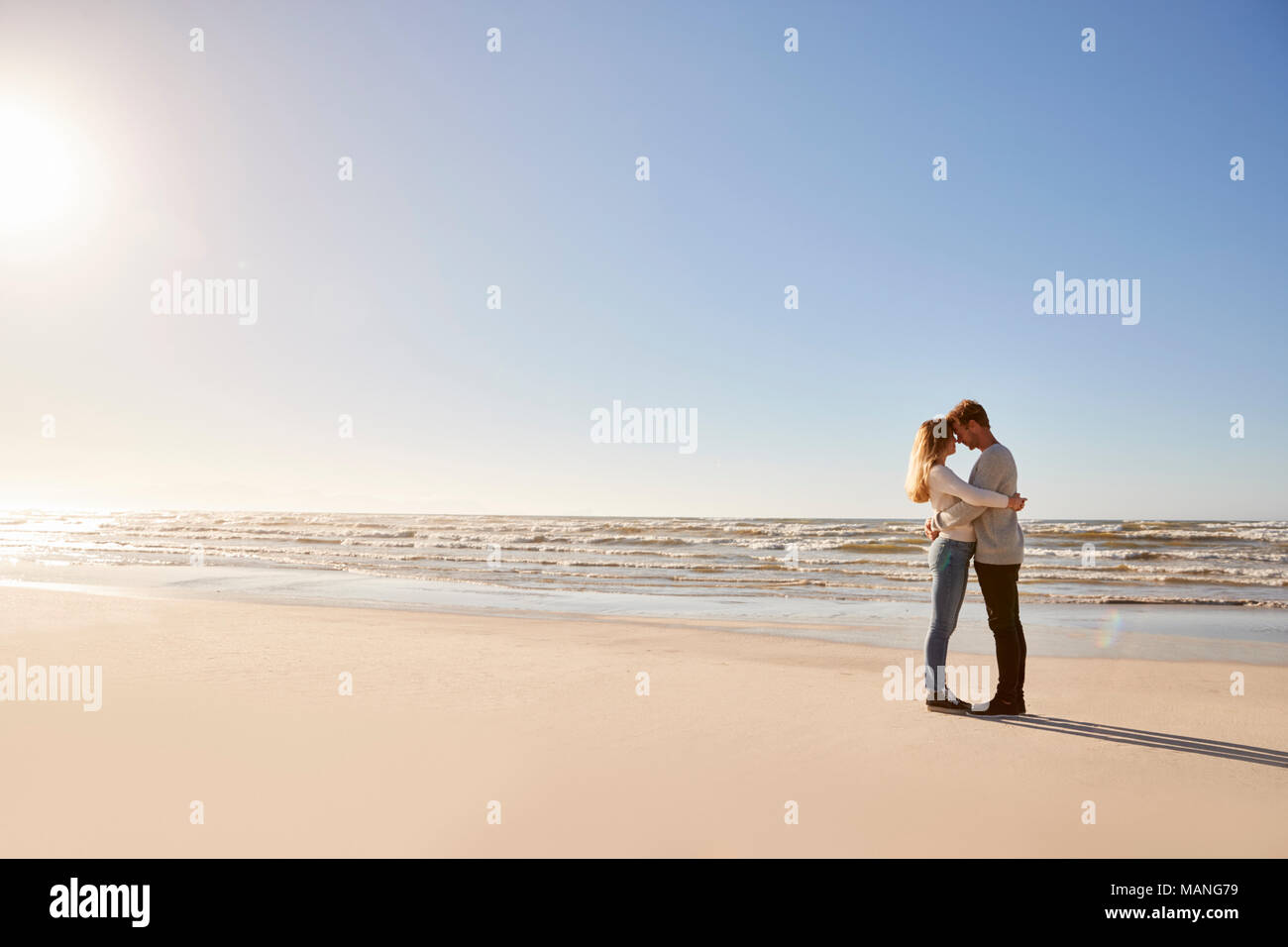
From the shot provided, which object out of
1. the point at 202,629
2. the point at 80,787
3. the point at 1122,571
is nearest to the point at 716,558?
the point at 1122,571

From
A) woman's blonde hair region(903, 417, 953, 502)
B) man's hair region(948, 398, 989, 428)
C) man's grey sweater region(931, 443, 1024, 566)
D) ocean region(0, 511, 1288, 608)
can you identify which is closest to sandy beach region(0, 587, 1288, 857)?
man's grey sweater region(931, 443, 1024, 566)

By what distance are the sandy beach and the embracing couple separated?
26 centimetres

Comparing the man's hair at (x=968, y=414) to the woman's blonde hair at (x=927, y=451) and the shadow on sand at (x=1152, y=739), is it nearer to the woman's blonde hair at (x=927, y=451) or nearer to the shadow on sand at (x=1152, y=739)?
the woman's blonde hair at (x=927, y=451)

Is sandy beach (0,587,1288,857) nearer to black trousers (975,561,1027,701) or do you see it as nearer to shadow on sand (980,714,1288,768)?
shadow on sand (980,714,1288,768)

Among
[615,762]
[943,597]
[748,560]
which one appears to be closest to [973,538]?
[943,597]

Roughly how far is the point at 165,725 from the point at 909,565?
20.4m

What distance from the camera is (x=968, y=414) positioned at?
4.93 m

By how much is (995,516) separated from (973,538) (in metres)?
0.19

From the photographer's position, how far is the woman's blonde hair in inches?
194

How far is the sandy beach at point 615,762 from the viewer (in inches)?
116
